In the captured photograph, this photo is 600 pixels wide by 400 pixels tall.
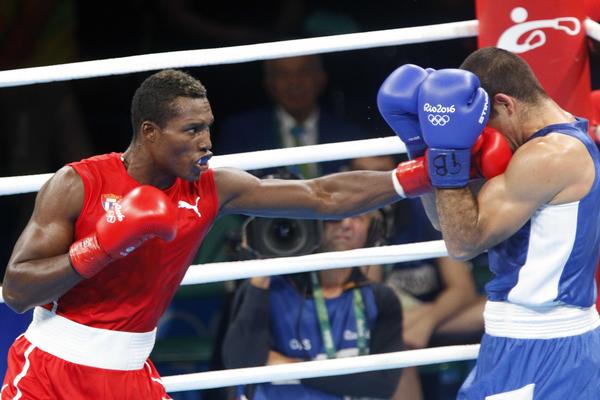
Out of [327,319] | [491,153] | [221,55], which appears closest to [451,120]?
[491,153]

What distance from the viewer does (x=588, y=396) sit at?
2.56m

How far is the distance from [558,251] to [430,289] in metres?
1.41

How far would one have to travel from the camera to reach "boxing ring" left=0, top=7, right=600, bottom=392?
115 inches

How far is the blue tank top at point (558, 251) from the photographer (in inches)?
101

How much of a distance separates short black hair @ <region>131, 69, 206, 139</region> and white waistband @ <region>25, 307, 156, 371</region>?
501 mm

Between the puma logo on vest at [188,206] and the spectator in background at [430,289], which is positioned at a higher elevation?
the puma logo on vest at [188,206]

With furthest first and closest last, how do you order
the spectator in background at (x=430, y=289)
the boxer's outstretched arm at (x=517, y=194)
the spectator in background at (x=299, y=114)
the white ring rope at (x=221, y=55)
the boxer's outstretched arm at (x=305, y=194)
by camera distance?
1. the spectator in background at (x=299, y=114)
2. the spectator in background at (x=430, y=289)
3. the white ring rope at (x=221, y=55)
4. the boxer's outstretched arm at (x=305, y=194)
5. the boxer's outstretched arm at (x=517, y=194)

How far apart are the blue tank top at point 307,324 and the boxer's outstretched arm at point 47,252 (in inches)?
42.6

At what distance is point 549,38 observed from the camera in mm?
2859

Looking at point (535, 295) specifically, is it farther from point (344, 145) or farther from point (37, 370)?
point (37, 370)

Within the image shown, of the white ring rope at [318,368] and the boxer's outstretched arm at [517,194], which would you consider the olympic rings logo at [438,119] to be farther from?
the white ring rope at [318,368]

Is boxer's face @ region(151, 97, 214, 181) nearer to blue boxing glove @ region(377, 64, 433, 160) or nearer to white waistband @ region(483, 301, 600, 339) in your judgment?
blue boxing glove @ region(377, 64, 433, 160)

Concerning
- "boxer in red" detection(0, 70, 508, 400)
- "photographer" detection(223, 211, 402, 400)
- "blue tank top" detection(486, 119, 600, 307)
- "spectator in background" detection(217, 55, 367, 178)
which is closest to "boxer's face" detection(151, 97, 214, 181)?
"boxer in red" detection(0, 70, 508, 400)

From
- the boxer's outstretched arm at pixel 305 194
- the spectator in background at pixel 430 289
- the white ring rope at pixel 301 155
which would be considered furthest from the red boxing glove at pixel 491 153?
the spectator in background at pixel 430 289
